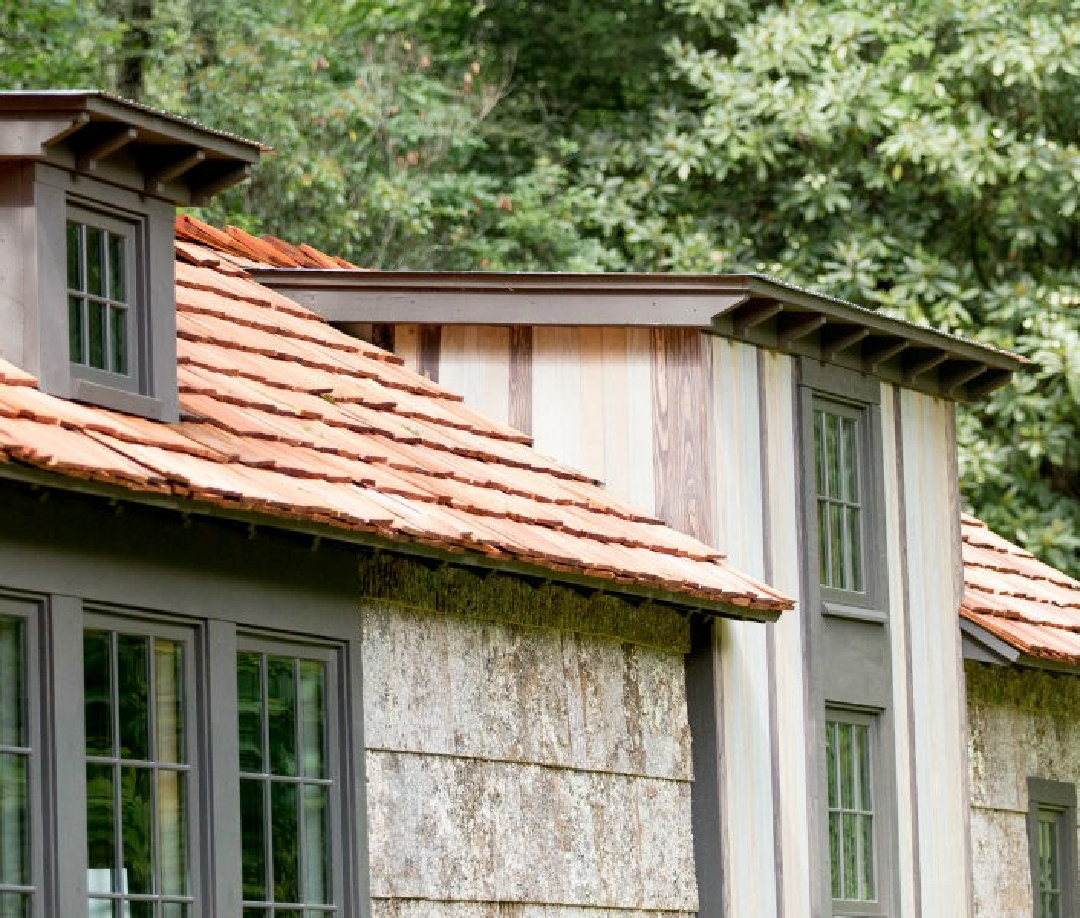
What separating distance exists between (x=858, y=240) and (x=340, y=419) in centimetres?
1269

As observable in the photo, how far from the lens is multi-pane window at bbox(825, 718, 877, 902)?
13461 millimetres

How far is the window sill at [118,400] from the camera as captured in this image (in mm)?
9367

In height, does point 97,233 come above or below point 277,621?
above

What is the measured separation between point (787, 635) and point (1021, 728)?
151 inches

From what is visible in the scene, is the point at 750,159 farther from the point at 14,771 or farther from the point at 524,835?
the point at 14,771

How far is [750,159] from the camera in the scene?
915 inches

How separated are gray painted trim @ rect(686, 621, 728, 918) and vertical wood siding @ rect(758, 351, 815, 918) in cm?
59

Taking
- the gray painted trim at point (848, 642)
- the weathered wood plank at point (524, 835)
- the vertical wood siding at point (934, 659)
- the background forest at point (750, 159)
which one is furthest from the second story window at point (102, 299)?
the background forest at point (750, 159)

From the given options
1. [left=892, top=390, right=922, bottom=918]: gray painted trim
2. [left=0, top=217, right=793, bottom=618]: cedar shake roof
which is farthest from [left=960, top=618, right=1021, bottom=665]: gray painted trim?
[left=0, top=217, right=793, bottom=618]: cedar shake roof

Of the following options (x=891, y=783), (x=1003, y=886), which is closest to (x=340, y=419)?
(x=891, y=783)

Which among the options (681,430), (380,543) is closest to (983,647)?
(681,430)

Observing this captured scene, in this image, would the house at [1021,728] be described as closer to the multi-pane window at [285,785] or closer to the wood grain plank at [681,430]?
the wood grain plank at [681,430]

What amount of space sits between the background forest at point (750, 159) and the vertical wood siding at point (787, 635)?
8729 mm

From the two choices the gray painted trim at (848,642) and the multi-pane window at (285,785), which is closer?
the multi-pane window at (285,785)
